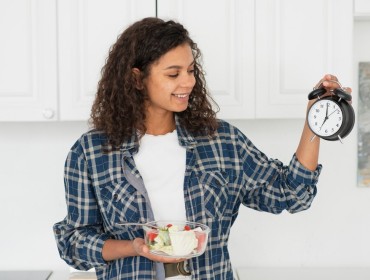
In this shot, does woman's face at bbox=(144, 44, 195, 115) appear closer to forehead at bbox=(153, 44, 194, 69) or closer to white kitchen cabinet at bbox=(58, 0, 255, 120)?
forehead at bbox=(153, 44, 194, 69)

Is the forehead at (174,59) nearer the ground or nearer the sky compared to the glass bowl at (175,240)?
nearer the sky

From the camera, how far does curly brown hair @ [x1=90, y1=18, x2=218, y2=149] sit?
4.80ft

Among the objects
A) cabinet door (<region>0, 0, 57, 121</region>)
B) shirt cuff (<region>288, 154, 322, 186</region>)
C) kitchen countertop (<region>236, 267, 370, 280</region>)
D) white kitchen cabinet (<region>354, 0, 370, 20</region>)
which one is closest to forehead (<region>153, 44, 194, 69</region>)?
shirt cuff (<region>288, 154, 322, 186</region>)

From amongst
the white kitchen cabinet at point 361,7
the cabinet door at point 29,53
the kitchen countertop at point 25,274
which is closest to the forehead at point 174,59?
the cabinet door at point 29,53

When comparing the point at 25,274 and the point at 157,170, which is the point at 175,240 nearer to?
the point at 157,170

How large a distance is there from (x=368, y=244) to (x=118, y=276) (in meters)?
1.20

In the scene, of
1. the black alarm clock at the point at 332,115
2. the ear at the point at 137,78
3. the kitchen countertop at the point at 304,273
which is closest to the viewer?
the black alarm clock at the point at 332,115

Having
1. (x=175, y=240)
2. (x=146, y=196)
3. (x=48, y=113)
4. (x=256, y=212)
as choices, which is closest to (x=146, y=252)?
(x=175, y=240)

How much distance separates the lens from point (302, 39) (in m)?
1.84

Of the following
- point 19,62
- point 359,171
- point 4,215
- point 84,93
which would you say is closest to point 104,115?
point 84,93

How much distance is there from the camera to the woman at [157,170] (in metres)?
1.43

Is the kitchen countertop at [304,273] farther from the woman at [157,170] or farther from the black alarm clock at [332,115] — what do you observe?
the black alarm clock at [332,115]

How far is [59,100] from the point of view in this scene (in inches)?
73.7

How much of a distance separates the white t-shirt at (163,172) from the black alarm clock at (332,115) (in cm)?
35
